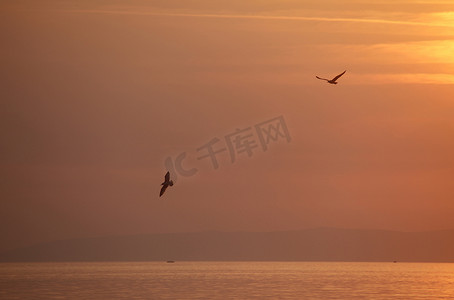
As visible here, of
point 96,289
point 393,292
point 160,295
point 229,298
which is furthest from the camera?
point 96,289

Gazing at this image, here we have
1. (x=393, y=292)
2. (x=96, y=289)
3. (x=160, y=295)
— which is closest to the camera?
(x=160, y=295)

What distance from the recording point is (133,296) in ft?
362

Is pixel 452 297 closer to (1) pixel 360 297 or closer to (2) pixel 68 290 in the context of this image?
(1) pixel 360 297

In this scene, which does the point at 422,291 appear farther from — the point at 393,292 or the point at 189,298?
the point at 189,298

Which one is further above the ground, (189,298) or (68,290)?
(68,290)

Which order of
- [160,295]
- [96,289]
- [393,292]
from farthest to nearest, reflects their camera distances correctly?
[96,289]
[393,292]
[160,295]

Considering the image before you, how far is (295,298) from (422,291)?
27257mm

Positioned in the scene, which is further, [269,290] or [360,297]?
[269,290]

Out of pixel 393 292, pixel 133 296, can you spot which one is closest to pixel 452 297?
pixel 393 292

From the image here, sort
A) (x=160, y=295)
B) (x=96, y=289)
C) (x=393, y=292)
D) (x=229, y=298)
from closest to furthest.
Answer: (x=229, y=298) → (x=160, y=295) → (x=393, y=292) → (x=96, y=289)

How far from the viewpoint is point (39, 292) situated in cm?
11950

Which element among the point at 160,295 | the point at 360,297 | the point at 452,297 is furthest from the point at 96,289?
the point at 452,297

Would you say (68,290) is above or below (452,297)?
above

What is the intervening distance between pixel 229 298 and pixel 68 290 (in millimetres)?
30180
